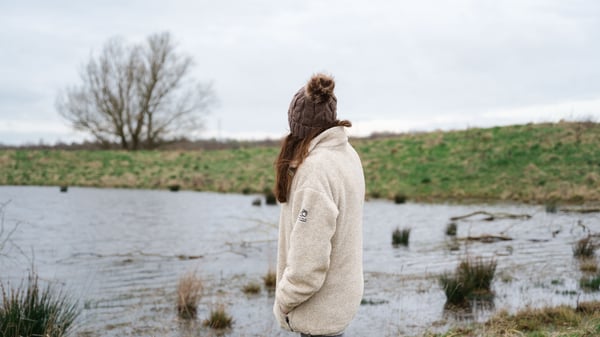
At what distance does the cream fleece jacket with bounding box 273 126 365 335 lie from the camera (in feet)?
8.54

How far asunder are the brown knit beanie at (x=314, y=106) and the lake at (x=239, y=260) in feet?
11.7

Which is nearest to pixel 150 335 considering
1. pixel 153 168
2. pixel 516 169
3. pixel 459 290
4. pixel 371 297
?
pixel 371 297

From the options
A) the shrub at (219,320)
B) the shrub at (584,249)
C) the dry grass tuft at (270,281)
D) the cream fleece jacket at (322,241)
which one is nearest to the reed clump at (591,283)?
the shrub at (584,249)

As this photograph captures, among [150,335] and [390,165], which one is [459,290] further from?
[390,165]

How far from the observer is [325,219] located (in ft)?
8.53

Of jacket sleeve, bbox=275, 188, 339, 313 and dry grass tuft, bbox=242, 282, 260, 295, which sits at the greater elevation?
jacket sleeve, bbox=275, 188, 339, 313

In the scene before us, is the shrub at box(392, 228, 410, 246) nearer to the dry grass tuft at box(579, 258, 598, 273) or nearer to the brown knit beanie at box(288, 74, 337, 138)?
the dry grass tuft at box(579, 258, 598, 273)

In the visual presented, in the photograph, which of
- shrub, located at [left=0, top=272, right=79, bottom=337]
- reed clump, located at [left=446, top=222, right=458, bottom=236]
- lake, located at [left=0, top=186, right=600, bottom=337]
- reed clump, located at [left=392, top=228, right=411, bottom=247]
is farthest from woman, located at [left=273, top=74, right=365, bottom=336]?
reed clump, located at [left=446, top=222, right=458, bottom=236]

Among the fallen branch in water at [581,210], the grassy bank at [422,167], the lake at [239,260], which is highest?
the grassy bank at [422,167]

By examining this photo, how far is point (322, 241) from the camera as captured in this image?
261cm

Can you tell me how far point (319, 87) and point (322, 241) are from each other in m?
0.73

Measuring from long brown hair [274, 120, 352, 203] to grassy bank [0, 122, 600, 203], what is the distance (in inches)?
730

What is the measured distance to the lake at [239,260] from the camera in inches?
261

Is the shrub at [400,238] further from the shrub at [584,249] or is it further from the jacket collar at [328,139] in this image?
the jacket collar at [328,139]
